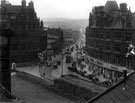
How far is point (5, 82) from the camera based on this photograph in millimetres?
6000

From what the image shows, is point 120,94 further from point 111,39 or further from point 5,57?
point 111,39

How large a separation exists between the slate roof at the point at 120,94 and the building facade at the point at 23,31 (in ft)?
142

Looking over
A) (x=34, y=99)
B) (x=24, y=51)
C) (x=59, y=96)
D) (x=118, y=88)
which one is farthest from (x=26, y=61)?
(x=118, y=88)

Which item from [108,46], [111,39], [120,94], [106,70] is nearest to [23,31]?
[108,46]

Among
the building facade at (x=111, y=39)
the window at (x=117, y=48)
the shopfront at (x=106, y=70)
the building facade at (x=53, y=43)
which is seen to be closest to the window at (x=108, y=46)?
the building facade at (x=111, y=39)

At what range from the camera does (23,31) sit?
51.0 meters

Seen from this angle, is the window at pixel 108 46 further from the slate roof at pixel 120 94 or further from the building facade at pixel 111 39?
the slate roof at pixel 120 94

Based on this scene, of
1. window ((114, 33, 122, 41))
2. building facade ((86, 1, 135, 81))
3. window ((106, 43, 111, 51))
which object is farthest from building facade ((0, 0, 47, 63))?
window ((114, 33, 122, 41))

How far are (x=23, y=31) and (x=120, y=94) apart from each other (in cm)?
4562

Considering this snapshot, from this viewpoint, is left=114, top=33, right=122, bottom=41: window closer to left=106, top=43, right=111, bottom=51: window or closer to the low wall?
left=106, top=43, right=111, bottom=51: window

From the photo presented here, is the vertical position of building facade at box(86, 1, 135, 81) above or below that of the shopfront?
above

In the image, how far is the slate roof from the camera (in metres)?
6.60

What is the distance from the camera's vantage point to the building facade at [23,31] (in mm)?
49875

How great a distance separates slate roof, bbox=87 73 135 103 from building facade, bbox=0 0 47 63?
43137 mm
